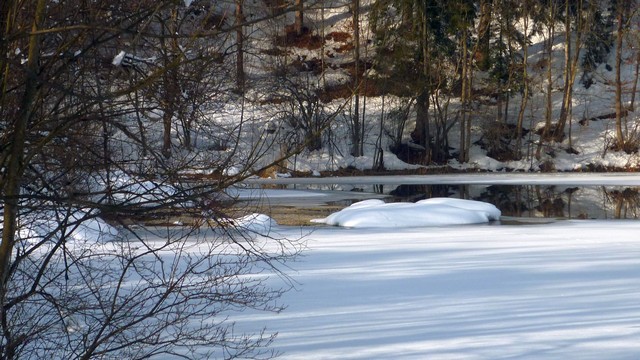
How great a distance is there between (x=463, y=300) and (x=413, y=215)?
8.90 meters

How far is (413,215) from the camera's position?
59.6 ft

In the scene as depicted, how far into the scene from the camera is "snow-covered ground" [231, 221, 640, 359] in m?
7.39

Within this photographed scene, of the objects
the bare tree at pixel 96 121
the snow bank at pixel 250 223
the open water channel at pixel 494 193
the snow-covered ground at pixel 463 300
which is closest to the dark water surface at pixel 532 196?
the open water channel at pixel 494 193

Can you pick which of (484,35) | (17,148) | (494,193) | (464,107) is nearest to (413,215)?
(494,193)

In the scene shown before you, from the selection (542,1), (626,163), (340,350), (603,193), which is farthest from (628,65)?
(340,350)

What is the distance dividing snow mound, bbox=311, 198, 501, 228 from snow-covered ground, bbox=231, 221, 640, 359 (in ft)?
10.1

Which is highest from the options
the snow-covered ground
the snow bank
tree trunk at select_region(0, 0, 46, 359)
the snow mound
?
tree trunk at select_region(0, 0, 46, 359)

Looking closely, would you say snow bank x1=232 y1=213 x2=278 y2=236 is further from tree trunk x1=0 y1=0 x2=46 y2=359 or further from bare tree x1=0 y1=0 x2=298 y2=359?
tree trunk x1=0 y1=0 x2=46 y2=359

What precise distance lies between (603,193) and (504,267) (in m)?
16.5

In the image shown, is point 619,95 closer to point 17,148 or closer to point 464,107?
point 464,107

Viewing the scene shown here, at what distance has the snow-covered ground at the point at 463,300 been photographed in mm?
7391

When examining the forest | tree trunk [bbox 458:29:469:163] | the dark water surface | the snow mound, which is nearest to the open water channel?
the dark water surface

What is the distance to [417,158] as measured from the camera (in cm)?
4103

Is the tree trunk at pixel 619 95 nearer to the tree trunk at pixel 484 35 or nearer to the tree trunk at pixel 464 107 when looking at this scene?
the tree trunk at pixel 484 35
